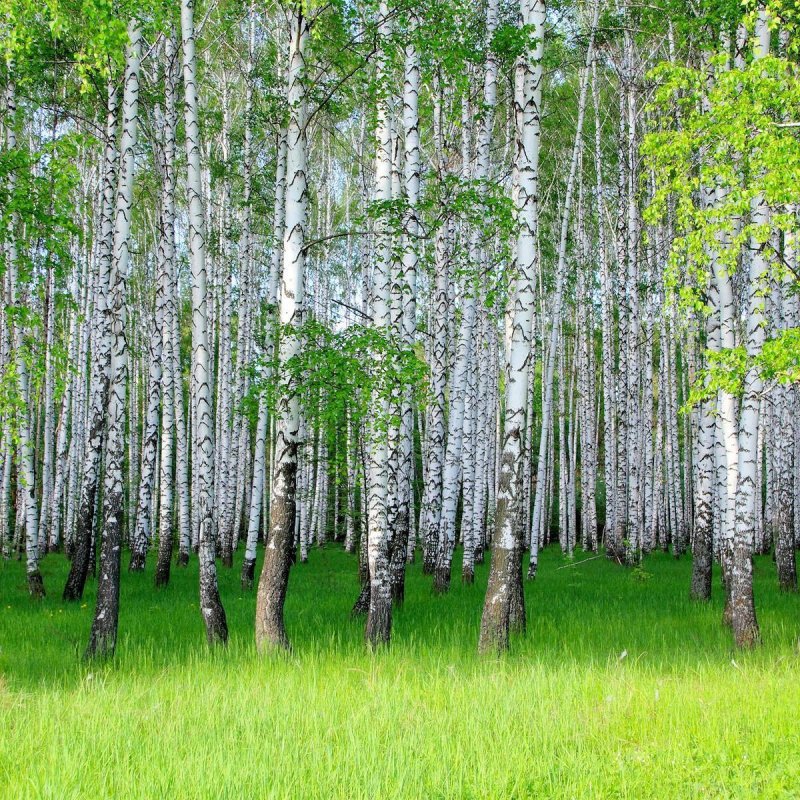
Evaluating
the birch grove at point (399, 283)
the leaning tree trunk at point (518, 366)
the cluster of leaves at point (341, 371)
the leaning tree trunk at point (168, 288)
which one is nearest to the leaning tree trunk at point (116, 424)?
the birch grove at point (399, 283)

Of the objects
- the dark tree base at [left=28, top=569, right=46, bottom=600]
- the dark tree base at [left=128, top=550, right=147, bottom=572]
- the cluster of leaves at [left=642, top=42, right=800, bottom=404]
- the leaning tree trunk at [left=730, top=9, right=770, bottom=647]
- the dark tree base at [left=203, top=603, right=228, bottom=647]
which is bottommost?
the dark tree base at [left=128, top=550, right=147, bottom=572]

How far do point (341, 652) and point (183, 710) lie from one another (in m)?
2.30

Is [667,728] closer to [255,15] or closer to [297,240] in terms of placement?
[297,240]

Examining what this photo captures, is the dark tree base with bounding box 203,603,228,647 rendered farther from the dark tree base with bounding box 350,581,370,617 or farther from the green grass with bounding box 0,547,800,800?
the dark tree base with bounding box 350,581,370,617

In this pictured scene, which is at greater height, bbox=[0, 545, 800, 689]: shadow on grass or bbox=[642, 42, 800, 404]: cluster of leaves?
bbox=[642, 42, 800, 404]: cluster of leaves

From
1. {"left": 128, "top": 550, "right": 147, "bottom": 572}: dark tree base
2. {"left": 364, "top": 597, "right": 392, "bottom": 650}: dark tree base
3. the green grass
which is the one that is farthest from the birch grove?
the green grass

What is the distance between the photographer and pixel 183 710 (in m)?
5.55

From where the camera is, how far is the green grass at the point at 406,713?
429 centimetres

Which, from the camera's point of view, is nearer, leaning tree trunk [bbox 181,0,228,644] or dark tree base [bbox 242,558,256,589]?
leaning tree trunk [bbox 181,0,228,644]

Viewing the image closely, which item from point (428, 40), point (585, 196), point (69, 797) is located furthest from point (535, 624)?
point (585, 196)

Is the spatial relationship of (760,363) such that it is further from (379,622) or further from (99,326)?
(99,326)

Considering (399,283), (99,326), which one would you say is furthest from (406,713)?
(99,326)

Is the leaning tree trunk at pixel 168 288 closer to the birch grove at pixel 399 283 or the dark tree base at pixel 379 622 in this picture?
the birch grove at pixel 399 283

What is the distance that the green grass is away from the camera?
429 centimetres
